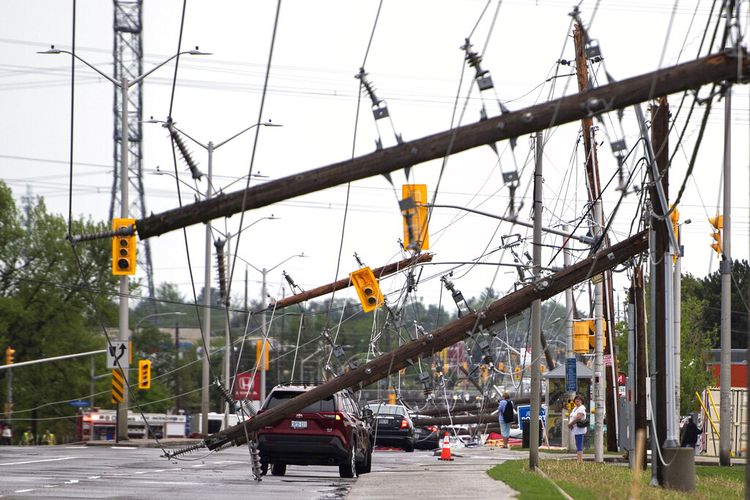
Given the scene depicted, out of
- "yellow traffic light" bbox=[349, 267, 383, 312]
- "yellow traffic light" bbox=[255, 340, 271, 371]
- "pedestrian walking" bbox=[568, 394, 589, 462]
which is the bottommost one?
"pedestrian walking" bbox=[568, 394, 589, 462]

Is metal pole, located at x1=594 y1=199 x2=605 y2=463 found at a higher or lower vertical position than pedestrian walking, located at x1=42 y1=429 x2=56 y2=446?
higher

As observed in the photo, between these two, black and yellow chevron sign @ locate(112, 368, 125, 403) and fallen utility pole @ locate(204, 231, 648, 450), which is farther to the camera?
black and yellow chevron sign @ locate(112, 368, 125, 403)

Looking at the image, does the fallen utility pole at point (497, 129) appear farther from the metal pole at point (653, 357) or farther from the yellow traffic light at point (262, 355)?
the yellow traffic light at point (262, 355)

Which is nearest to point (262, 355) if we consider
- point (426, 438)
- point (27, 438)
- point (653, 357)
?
point (426, 438)

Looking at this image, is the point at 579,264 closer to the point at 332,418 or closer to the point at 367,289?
the point at 332,418

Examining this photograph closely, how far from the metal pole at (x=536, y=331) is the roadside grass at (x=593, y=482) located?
599mm

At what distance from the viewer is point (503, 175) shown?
21.3m

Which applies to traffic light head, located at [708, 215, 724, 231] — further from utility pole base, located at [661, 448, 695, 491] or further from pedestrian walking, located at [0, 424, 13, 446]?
pedestrian walking, located at [0, 424, 13, 446]

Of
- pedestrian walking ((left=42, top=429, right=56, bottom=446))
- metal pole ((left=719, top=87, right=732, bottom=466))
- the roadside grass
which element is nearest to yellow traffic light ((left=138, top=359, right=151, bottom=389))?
pedestrian walking ((left=42, top=429, right=56, bottom=446))

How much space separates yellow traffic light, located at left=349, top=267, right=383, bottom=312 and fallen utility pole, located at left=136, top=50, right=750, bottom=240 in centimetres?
1880

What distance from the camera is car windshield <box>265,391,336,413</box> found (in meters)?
25.3

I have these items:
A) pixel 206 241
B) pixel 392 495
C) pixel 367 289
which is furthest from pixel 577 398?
pixel 206 241

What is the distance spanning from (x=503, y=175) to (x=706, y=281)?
266 ft

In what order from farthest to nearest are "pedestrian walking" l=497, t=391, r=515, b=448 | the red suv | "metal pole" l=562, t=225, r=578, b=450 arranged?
"pedestrian walking" l=497, t=391, r=515, b=448 < "metal pole" l=562, t=225, r=578, b=450 < the red suv
